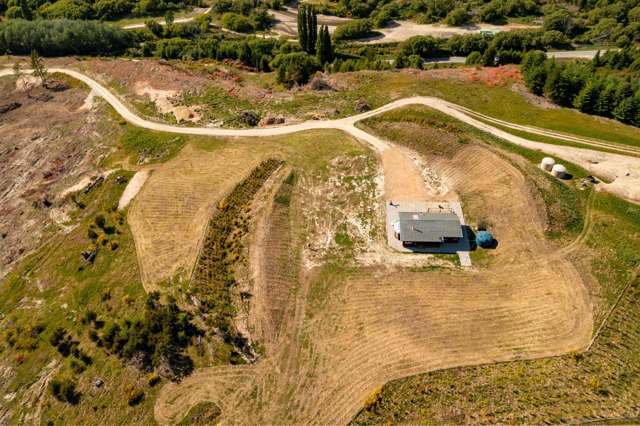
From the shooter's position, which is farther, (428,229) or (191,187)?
(191,187)

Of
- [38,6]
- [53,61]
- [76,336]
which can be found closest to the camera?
[76,336]

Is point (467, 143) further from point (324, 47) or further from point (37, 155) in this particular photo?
point (37, 155)

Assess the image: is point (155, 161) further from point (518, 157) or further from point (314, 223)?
point (518, 157)

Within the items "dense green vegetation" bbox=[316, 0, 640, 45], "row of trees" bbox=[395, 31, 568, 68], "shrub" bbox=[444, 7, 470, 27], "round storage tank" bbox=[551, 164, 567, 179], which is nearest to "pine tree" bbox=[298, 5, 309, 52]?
"row of trees" bbox=[395, 31, 568, 68]

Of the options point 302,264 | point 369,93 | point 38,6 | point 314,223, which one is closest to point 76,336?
point 302,264

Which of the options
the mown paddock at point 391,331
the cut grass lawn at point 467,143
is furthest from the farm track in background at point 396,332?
the cut grass lawn at point 467,143

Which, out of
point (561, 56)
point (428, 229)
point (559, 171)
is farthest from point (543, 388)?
point (561, 56)
